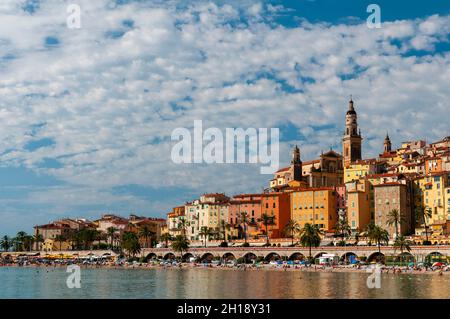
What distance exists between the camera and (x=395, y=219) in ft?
332

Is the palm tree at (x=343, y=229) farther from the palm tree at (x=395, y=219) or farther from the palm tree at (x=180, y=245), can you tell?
the palm tree at (x=180, y=245)

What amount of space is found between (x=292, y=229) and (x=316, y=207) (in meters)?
7.10

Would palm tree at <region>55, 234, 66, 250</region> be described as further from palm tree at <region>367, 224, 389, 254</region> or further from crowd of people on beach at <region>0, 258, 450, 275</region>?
palm tree at <region>367, 224, 389, 254</region>

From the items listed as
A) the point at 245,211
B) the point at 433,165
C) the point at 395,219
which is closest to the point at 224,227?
the point at 245,211

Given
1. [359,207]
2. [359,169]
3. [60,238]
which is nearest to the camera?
[359,207]

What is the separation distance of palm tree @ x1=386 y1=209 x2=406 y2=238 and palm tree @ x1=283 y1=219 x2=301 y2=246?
16658 millimetres

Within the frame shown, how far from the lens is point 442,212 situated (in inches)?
4186

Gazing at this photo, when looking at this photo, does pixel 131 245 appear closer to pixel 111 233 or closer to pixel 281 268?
pixel 111 233

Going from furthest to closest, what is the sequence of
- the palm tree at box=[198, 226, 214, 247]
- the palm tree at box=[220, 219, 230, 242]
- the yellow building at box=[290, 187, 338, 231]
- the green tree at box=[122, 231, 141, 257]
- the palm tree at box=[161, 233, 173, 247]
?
the palm tree at box=[161, 233, 173, 247], the green tree at box=[122, 231, 141, 257], the palm tree at box=[220, 219, 230, 242], the palm tree at box=[198, 226, 214, 247], the yellow building at box=[290, 187, 338, 231]

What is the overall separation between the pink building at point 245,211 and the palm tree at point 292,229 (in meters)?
8.60

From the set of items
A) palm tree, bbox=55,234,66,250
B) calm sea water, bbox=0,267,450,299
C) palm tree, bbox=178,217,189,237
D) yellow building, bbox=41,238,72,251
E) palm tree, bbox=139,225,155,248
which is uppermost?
palm tree, bbox=178,217,189,237

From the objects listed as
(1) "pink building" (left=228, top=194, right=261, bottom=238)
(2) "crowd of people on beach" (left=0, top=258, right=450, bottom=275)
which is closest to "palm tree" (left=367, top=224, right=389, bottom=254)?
(2) "crowd of people on beach" (left=0, top=258, right=450, bottom=275)

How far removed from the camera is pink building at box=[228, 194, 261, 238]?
5241 inches
